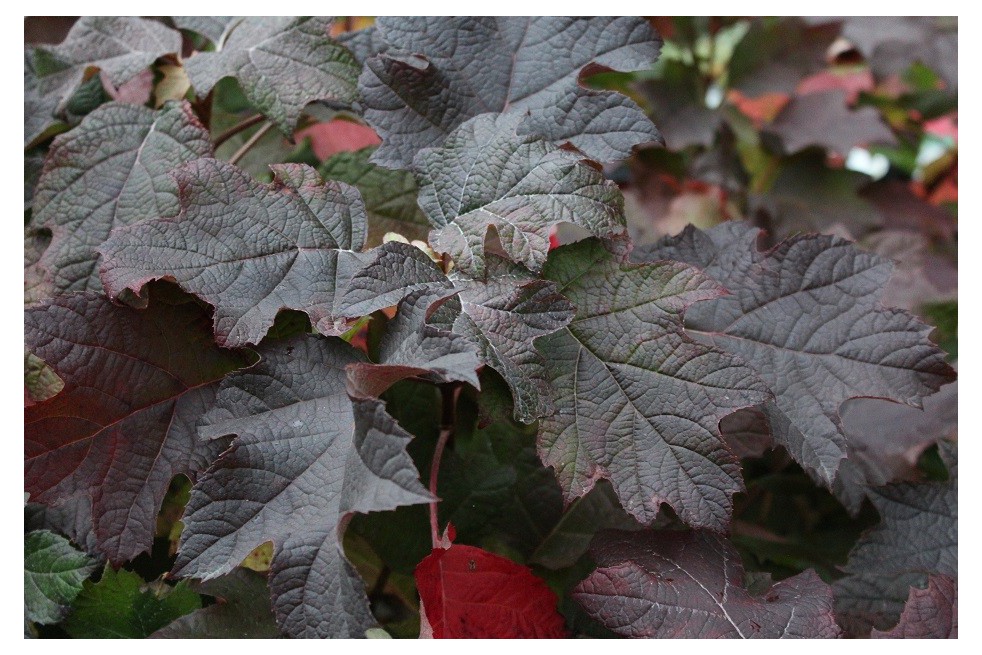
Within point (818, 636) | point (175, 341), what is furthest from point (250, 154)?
point (818, 636)

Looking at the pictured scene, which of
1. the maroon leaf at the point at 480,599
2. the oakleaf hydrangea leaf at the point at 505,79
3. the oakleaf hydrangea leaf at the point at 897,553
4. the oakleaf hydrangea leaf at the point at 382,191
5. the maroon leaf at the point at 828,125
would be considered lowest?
the oakleaf hydrangea leaf at the point at 897,553

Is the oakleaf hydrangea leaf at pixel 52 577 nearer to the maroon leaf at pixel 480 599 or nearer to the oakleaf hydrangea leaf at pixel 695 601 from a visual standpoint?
the maroon leaf at pixel 480 599

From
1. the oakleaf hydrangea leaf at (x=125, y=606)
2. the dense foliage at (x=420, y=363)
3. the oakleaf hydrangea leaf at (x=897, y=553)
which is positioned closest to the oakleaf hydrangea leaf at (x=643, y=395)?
the dense foliage at (x=420, y=363)

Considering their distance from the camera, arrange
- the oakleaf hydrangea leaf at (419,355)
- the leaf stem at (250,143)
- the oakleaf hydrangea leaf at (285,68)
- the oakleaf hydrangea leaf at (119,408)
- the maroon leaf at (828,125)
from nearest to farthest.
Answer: the oakleaf hydrangea leaf at (419,355) → the oakleaf hydrangea leaf at (119,408) → the oakleaf hydrangea leaf at (285,68) → the leaf stem at (250,143) → the maroon leaf at (828,125)

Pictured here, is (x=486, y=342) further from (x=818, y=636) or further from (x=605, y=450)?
(x=818, y=636)

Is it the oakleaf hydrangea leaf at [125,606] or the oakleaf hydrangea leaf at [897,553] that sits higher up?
the oakleaf hydrangea leaf at [125,606]

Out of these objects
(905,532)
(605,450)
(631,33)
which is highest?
(631,33)
